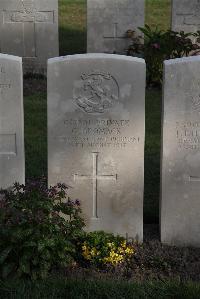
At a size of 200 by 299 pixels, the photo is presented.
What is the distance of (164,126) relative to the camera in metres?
5.51

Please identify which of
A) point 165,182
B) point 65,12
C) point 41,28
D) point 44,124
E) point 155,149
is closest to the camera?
point 165,182

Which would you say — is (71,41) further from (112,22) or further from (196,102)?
(196,102)

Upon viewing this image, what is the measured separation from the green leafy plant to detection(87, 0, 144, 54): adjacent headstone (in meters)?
6.86

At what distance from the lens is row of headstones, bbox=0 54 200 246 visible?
5.43m

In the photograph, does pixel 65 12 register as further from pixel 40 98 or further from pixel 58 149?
pixel 58 149

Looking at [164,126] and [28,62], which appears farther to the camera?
[28,62]

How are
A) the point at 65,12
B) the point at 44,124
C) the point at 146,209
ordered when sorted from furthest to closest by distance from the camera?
the point at 65,12
the point at 44,124
the point at 146,209

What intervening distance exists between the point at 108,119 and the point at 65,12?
12.5m

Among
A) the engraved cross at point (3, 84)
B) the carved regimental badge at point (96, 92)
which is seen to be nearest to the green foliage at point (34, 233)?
the carved regimental badge at point (96, 92)

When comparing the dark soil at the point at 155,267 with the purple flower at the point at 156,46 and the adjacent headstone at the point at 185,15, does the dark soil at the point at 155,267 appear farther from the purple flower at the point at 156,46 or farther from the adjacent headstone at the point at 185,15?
the adjacent headstone at the point at 185,15

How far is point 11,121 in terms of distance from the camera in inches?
223

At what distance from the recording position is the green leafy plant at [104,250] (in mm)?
5301

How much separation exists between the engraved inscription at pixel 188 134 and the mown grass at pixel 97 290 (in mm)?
1230

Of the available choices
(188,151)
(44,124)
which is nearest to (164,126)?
(188,151)
